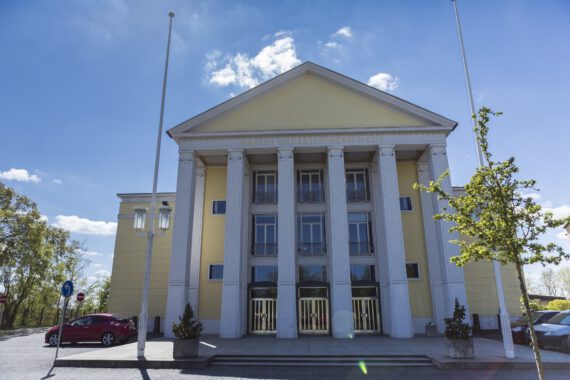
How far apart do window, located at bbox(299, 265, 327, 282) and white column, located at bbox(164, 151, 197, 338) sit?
676cm

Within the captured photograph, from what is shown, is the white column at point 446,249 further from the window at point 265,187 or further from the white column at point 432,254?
the window at point 265,187

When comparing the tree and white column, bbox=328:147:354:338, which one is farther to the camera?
white column, bbox=328:147:354:338

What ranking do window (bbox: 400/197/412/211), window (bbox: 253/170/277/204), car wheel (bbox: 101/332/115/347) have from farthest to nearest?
window (bbox: 253/170/277/204)
window (bbox: 400/197/412/211)
car wheel (bbox: 101/332/115/347)

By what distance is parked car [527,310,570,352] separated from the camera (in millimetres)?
14234

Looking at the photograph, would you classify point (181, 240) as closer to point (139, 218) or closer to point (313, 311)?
point (139, 218)

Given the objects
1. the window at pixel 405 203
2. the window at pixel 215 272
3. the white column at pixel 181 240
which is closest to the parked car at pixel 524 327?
the window at pixel 405 203

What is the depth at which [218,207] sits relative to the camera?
23625 mm

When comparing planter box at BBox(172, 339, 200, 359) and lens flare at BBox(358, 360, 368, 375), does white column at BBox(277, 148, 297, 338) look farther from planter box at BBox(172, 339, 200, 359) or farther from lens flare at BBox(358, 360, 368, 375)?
planter box at BBox(172, 339, 200, 359)

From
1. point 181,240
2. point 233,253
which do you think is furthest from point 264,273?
point 181,240

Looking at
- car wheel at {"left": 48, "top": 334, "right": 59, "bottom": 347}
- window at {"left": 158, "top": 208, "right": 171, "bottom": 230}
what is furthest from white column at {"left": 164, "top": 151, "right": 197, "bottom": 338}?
window at {"left": 158, "top": 208, "right": 171, "bottom": 230}

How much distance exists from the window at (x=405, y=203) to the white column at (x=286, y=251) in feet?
24.4

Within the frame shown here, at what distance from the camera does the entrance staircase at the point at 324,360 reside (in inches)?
484

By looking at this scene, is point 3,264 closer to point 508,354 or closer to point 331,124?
point 331,124

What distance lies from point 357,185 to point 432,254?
622 cm
